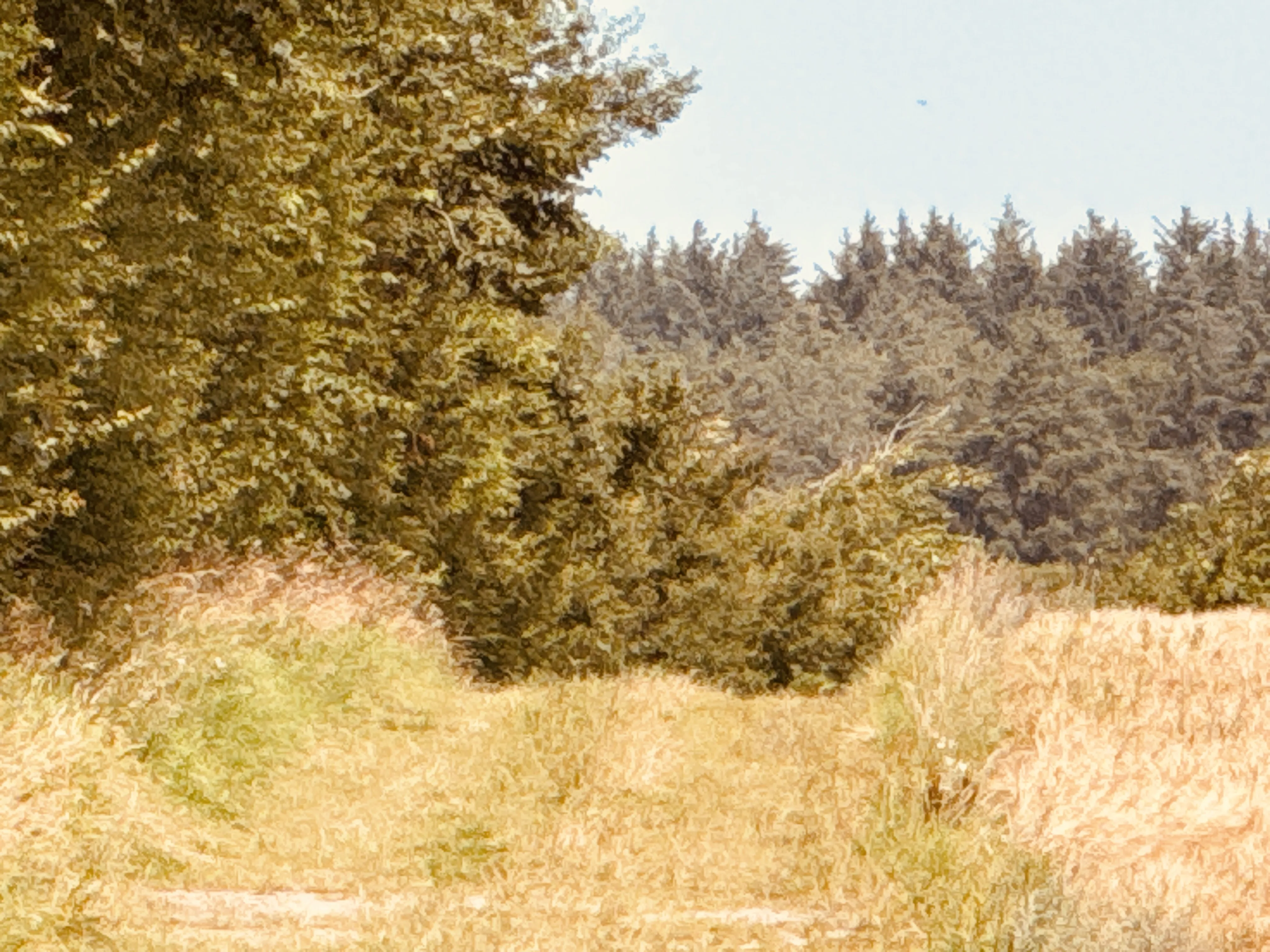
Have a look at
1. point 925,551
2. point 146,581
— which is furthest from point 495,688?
point 925,551

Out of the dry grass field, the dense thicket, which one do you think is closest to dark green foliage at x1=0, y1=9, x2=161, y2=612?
the dense thicket

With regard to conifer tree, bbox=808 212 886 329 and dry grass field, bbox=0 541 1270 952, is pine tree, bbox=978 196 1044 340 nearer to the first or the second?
conifer tree, bbox=808 212 886 329

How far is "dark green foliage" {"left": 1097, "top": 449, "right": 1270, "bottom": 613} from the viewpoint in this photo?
33.8 m

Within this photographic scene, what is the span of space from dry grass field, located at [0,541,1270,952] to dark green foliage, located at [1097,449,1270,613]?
69.3 feet

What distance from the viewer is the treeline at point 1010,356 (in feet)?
263

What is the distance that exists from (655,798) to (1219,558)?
28.2 metres

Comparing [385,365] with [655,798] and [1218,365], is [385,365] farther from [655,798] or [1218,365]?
[1218,365]

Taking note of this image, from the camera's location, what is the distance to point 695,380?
31.0 m

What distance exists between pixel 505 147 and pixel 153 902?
1754 cm

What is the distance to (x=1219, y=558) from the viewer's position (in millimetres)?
35469

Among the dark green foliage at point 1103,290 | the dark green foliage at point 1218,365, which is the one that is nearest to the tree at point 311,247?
the dark green foliage at point 1218,365

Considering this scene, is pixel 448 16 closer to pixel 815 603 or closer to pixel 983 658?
pixel 983 658

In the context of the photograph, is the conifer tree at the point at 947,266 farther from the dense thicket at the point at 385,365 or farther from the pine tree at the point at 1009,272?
the dense thicket at the point at 385,365

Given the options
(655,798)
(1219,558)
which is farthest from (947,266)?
(655,798)
